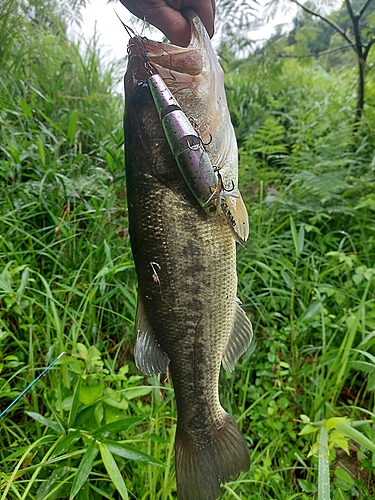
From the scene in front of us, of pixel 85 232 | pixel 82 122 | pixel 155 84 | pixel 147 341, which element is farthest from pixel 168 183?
pixel 82 122

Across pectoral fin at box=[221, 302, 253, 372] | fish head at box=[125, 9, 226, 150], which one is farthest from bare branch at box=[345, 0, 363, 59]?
pectoral fin at box=[221, 302, 253, 372]

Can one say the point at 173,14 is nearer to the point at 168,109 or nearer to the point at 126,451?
the point at 168,109

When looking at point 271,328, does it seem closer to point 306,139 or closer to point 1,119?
point 306,139

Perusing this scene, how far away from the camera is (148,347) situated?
1.27 m

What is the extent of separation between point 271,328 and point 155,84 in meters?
1.83

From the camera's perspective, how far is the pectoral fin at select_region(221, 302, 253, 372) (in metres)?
1.39

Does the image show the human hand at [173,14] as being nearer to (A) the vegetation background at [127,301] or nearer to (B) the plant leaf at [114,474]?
(A) the vegetation background at [127,301]

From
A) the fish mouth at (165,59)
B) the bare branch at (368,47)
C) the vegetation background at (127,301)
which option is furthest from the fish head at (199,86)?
the bare branch at (368,47)

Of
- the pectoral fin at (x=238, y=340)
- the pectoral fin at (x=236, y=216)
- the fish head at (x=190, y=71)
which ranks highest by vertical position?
the fish head at (x=190, y=71)

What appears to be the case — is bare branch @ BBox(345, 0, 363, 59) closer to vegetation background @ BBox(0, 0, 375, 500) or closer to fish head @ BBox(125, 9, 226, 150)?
vegetation background @ BBox(0, 0, 375, 500)

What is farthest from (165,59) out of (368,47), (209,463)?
(368,47)

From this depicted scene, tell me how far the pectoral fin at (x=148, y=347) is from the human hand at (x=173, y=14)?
95 cm

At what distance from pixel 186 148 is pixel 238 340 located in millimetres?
729

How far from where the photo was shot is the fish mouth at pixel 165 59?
1.20 meters
